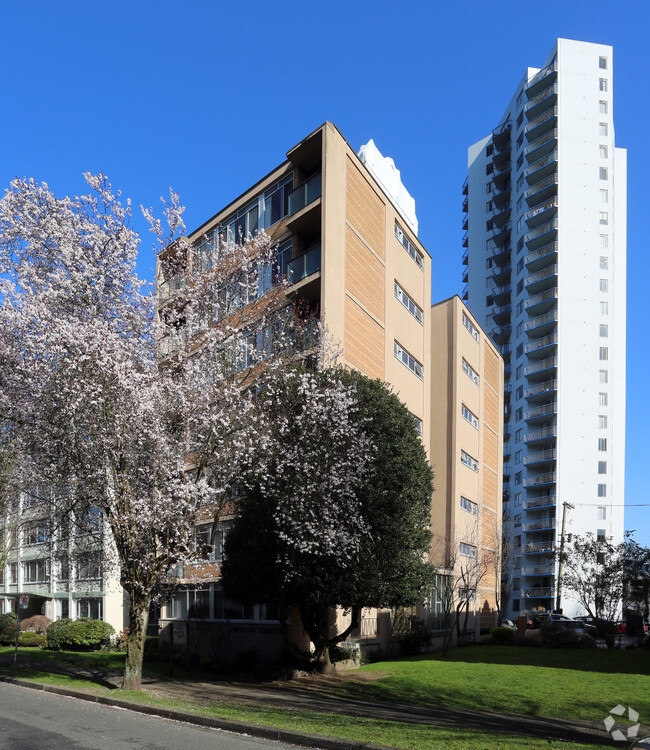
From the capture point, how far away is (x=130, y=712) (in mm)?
15234

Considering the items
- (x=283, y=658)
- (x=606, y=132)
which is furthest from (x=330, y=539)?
(x=606, y=132)

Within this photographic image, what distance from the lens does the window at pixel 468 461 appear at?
4384 centimetres

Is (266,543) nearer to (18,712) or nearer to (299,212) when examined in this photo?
(18,712)

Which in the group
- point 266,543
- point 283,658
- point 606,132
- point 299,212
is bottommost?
point 283,658

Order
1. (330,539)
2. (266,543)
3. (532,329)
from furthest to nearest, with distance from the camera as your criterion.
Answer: (532,329)
(266,543)
(330,539)

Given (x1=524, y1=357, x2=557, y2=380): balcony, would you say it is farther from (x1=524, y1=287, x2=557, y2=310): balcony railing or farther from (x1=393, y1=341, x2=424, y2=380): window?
(x1=393, y1=341, x2=424, y2=380): window

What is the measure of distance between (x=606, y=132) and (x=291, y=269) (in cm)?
7450

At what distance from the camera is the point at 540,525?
82.3 meters

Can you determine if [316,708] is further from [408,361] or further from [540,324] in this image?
[540,324]

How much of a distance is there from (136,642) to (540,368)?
73810 mm

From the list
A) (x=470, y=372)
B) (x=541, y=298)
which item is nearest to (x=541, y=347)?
(x=541, y=298)

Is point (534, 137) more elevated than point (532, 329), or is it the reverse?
point (534, 137)

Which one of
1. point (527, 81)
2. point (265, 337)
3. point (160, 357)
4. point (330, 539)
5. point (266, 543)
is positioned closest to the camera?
point (160, 357)

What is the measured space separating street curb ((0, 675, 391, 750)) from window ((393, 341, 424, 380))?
20.7 meters
